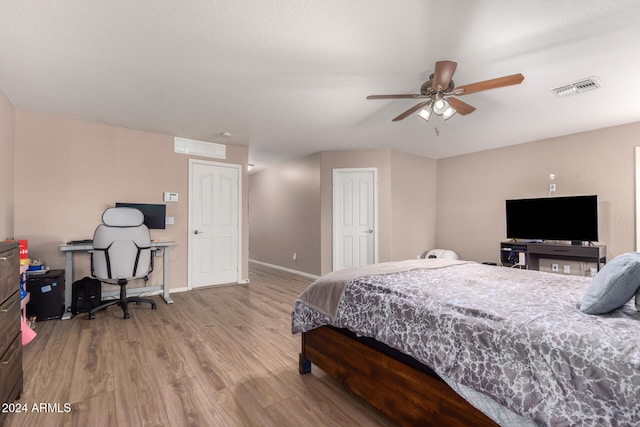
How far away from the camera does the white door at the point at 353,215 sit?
566 cm

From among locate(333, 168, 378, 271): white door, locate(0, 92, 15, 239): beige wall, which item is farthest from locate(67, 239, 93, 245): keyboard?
locate(333, 168, 378, 271): white door

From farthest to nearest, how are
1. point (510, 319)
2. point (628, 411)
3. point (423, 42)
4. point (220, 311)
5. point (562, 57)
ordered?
point (220, 311) → point (562, 57) → point (423, 42) → point (510, 319) → point (628, 411)

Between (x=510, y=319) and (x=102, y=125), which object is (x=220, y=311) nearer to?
(x=102, y=125)

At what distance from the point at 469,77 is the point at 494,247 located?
3732 mm

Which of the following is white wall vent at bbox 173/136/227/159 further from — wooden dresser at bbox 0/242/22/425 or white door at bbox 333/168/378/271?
wooden dresser at bbox 0/242/22/425

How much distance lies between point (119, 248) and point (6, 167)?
1498 millimetres

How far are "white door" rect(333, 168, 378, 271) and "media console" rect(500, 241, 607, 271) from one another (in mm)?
2203

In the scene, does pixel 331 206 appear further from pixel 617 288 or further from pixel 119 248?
pixel 617 288

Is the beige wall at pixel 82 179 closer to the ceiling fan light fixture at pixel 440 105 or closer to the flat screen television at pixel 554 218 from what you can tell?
the ceiling fan light fixture at pixel 440 105

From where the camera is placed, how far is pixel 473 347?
1.30 meters

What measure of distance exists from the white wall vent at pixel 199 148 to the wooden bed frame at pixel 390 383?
386 cm

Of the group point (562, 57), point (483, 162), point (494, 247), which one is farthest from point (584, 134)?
point (562, 57)

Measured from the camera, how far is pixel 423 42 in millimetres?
2262

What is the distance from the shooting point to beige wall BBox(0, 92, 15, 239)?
125 inches
